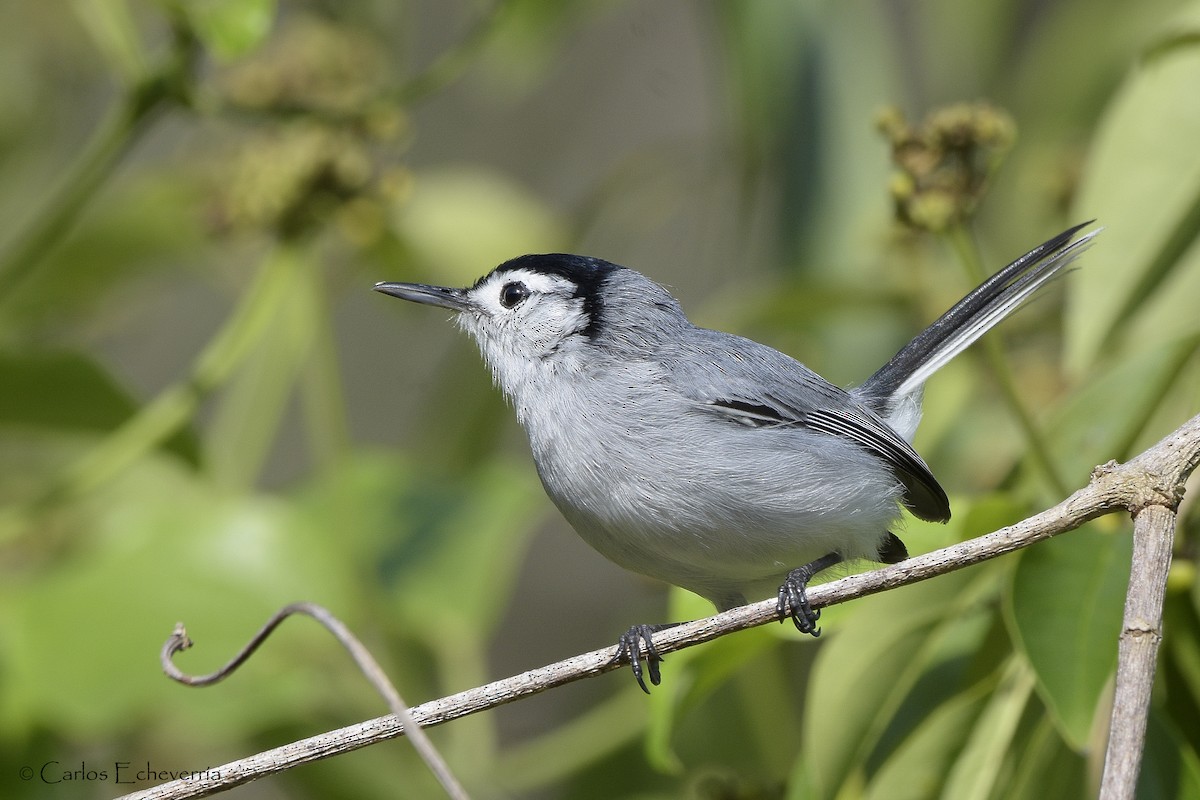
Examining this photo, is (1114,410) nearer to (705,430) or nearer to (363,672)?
(705,430)

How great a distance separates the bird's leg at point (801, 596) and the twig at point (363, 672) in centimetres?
42

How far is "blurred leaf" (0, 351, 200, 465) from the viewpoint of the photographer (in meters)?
2.27

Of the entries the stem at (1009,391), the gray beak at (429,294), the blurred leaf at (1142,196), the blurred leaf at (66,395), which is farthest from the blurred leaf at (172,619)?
the blurred leaf at (1142,196)

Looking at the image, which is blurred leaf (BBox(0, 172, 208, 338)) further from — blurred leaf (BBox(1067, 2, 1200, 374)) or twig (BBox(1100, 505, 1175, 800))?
twig (BBox(1100, 505, 1175, 800))

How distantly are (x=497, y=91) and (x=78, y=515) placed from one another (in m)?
1.70

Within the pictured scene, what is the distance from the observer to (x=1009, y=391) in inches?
65.6

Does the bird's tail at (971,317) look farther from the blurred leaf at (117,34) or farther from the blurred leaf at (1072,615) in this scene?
the blurred leaf at (117,34)

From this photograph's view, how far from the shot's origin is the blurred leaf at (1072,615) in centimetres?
148

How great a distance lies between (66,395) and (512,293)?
0.82 meters

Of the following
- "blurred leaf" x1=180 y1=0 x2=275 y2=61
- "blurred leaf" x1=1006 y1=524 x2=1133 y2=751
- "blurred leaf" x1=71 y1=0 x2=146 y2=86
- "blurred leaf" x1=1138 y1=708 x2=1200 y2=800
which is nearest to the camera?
"blurred leaf" x1=1006 y1=524 x2=1133 y2=751

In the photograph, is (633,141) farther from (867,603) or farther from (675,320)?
(867,603)

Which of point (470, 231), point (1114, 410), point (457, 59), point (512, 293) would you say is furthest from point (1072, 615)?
point (470, 231)

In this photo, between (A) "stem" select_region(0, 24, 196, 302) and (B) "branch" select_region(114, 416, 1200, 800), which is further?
(A) "stem" select_region(0, 24, 196, 302)

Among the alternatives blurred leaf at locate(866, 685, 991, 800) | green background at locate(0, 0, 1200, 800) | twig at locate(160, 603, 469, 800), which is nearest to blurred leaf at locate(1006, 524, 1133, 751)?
green background at locate(0, 0, 1200, 800)
